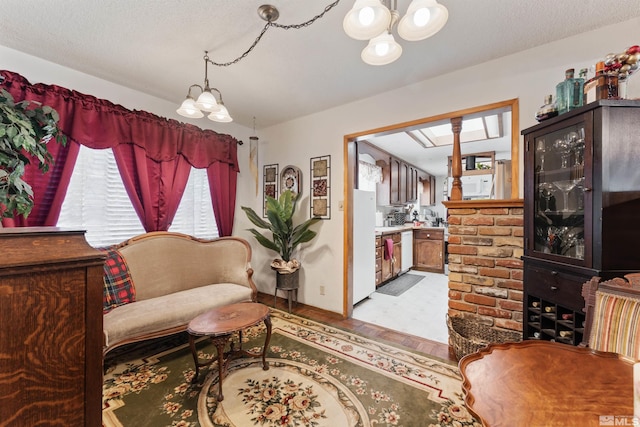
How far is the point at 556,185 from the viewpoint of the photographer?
1545 millimetres

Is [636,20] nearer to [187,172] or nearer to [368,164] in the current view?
[368,164]

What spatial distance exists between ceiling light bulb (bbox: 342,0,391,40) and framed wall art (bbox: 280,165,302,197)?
2.21 m

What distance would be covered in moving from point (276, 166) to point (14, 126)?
2400 mm

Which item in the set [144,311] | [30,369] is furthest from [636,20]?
[144,311]

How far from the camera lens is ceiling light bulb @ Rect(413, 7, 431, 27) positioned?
106cm

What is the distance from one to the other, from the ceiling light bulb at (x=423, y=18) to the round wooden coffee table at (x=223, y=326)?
6.09ft

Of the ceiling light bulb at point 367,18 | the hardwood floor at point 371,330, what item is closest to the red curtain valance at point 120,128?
the hardwood floor at point 371,330

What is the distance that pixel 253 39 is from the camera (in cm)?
181

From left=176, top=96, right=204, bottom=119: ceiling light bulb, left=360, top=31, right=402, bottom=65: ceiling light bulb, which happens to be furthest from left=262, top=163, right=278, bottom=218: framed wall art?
left=360, top=31, right=402, bottom=65: ceiling light bulb

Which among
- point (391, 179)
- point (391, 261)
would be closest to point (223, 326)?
point (391, 261)

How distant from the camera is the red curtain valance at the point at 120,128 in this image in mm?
2018

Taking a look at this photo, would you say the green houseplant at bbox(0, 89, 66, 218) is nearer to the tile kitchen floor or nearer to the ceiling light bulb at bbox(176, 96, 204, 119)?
the ceiling light bulb at bbox(176, 96, 204, 119)

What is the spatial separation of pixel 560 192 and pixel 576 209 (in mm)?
155

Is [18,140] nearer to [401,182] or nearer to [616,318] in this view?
[616,318]
